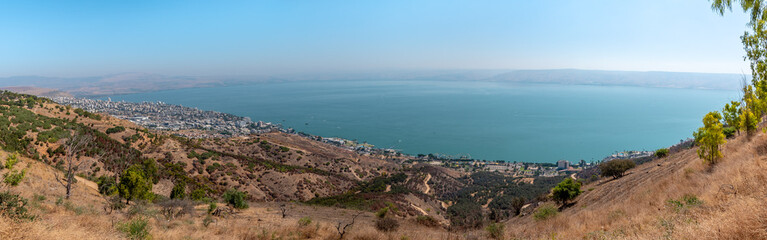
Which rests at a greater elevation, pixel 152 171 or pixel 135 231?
pixel 135 231

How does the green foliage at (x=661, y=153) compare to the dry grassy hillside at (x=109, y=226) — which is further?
the green foliage at (x=661, y=153)

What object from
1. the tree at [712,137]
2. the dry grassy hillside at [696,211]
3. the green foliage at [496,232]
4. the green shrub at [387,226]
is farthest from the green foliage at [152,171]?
the tree at [712,137]

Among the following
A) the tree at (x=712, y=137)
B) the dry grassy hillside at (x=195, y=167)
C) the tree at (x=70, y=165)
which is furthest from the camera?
the dry grassy hillside at (x=195, y=167)

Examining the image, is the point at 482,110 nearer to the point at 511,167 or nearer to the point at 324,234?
the point at 511,167

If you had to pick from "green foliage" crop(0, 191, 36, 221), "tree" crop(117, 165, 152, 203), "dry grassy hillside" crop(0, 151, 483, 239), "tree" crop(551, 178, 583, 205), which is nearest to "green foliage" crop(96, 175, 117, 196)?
"dry grassy hillside" crop(0, 151, 483, 239)

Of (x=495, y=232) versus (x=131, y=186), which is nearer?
(x=495, y=232)

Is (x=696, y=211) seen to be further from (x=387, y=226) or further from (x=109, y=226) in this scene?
(x=109, y=226)

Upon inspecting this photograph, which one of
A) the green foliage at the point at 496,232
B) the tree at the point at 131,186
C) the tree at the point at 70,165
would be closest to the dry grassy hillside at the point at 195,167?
the tree at the point at 70,165

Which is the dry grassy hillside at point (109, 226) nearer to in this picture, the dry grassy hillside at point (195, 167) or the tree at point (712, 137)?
the tree at point (712, 137)

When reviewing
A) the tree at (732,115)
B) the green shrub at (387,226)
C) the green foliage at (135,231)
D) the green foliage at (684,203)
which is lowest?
the green shrub at (387,226)

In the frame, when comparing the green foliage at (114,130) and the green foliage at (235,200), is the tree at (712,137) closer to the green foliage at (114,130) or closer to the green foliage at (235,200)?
the green foliage at (235,200)

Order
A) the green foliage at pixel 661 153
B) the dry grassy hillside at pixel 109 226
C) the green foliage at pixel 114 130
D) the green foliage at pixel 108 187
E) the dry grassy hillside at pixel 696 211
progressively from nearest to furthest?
the dry grassy hillside at pixel 696 211 → the dry grassy hillside at pixel 109 226 → the green foliage at pixel 108 187 → the green foliage at pixel 661 153 → the green foliage at pixel 114 130

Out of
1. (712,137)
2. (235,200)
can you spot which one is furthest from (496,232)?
(235,200)

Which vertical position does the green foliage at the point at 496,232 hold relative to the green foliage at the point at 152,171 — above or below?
above
